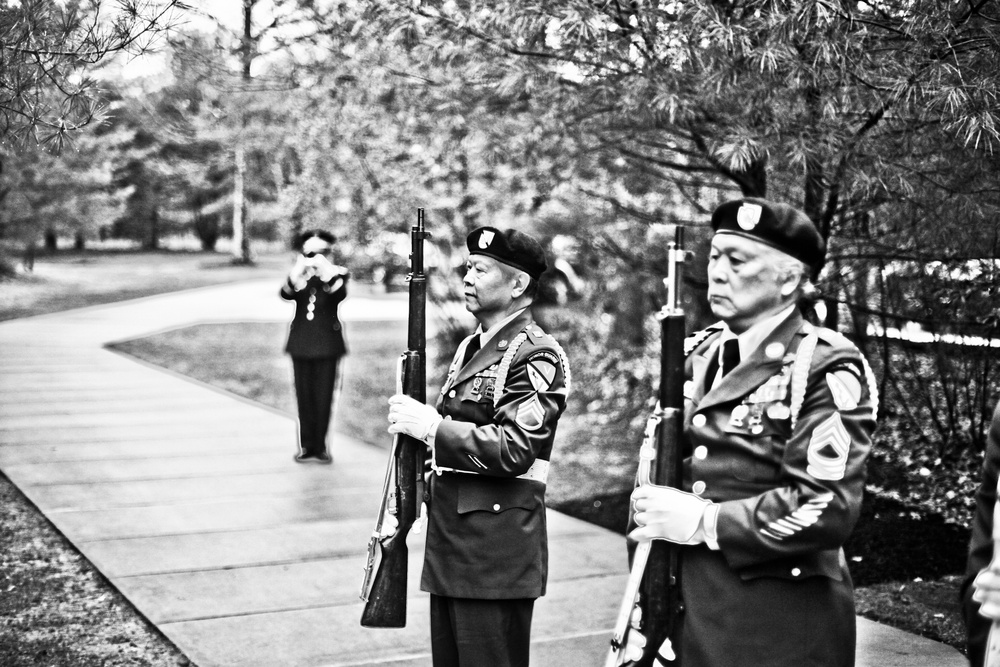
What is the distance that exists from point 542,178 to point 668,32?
3170 millimetres

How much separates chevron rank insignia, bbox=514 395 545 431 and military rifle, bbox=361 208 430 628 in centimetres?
36

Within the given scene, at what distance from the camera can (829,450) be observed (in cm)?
238

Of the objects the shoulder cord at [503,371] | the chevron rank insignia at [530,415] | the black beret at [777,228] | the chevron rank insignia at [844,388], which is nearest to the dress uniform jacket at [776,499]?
the chevron rank insignia at [844,388]

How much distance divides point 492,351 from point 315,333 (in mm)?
5570

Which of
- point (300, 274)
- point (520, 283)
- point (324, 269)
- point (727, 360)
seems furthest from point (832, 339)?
point (300, 274)

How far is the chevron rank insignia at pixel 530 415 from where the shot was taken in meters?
3.47

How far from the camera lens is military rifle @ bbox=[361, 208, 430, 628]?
361cm

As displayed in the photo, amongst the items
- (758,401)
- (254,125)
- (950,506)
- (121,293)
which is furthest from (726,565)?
(121,293)

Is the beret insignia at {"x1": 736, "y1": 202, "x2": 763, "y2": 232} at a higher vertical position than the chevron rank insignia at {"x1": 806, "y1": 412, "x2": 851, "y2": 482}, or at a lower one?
higher

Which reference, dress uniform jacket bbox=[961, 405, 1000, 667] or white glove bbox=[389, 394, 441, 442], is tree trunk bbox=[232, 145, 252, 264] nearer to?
white glove bbox=[389, 394, 441, 442]

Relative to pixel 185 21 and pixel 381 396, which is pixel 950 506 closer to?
pixel 185 21

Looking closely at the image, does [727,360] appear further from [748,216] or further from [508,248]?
[508,248]

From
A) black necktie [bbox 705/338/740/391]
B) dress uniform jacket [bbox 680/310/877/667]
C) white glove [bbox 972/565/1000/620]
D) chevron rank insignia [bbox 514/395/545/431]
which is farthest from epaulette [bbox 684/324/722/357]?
white glove [bbox 972/565/1000/620]

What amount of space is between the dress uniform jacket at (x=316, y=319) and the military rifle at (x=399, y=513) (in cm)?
541
